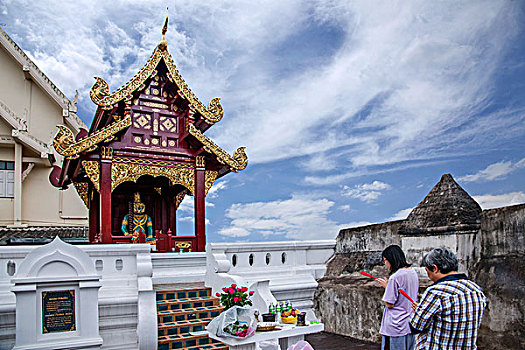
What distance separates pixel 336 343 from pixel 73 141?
7.15 m

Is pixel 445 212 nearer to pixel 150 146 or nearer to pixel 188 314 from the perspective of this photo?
pixel 188 314

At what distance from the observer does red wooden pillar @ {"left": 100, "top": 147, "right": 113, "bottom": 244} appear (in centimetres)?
952

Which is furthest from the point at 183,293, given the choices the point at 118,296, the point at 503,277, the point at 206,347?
the point at 503,277

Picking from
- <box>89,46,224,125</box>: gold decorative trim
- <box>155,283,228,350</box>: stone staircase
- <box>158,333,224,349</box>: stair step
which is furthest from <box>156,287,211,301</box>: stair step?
<box>89,46,224,125</box>: gold decorative trim

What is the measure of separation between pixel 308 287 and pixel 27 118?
12561mm

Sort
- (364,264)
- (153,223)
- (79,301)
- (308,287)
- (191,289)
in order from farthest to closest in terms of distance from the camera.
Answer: (153,223) → (364,264) → (308,287) → (191,289) → (79,301)

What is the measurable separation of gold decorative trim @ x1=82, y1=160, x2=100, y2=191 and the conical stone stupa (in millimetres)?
6697

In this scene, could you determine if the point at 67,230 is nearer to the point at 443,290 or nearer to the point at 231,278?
the point at 231,278

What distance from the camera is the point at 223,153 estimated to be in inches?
428

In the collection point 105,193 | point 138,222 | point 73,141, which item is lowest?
point 138,222

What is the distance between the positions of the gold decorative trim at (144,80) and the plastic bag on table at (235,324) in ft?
19.4

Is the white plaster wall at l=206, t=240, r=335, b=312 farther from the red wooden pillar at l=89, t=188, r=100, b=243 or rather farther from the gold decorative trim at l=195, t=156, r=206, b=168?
the red wooden pillar at l=89, t=188, r=100, b=243

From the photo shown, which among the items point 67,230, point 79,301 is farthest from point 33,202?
point 79,301

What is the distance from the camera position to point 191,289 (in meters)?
8.30
